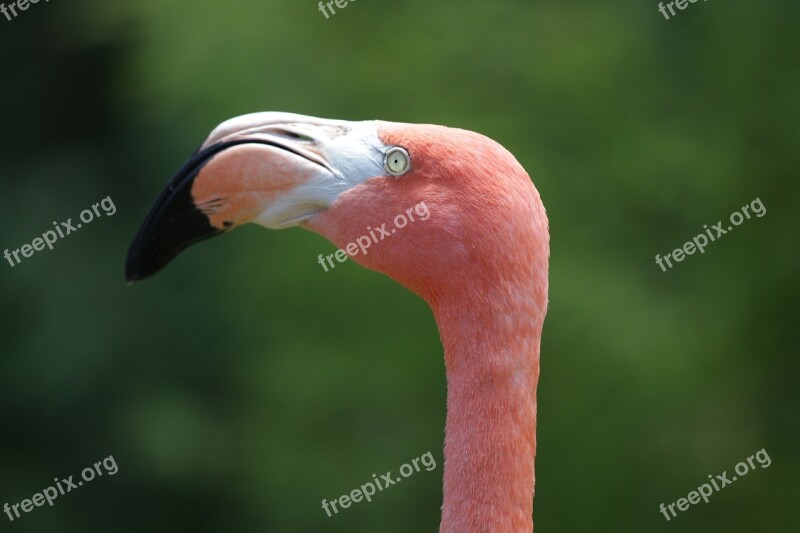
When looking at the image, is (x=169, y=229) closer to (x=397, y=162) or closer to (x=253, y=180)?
(x=253, y=180)

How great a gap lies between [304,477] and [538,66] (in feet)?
6.86

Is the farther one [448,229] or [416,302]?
[416,302]

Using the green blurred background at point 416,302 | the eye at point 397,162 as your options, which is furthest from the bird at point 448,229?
the green blurred background at point 416,302

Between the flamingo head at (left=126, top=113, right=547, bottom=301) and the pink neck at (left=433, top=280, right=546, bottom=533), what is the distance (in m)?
0.08

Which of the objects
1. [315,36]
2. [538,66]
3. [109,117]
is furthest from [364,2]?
[109,117]

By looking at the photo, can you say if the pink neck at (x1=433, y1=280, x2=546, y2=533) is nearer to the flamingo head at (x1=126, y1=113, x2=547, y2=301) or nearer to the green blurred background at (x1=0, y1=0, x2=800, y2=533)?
the flamingo head at (x1=126, y1=113, x2=547, y2=301)

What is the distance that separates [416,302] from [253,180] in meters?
2.82

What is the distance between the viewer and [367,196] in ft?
7.07

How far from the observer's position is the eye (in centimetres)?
215

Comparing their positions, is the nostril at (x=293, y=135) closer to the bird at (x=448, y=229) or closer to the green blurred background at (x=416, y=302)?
the bird at (x=448, y=229)

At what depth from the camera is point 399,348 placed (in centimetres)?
488

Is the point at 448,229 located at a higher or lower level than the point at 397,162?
lower

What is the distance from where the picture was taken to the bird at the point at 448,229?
→ 210 centimetres

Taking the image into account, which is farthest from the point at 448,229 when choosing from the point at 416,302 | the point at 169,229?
the point at 416,302
